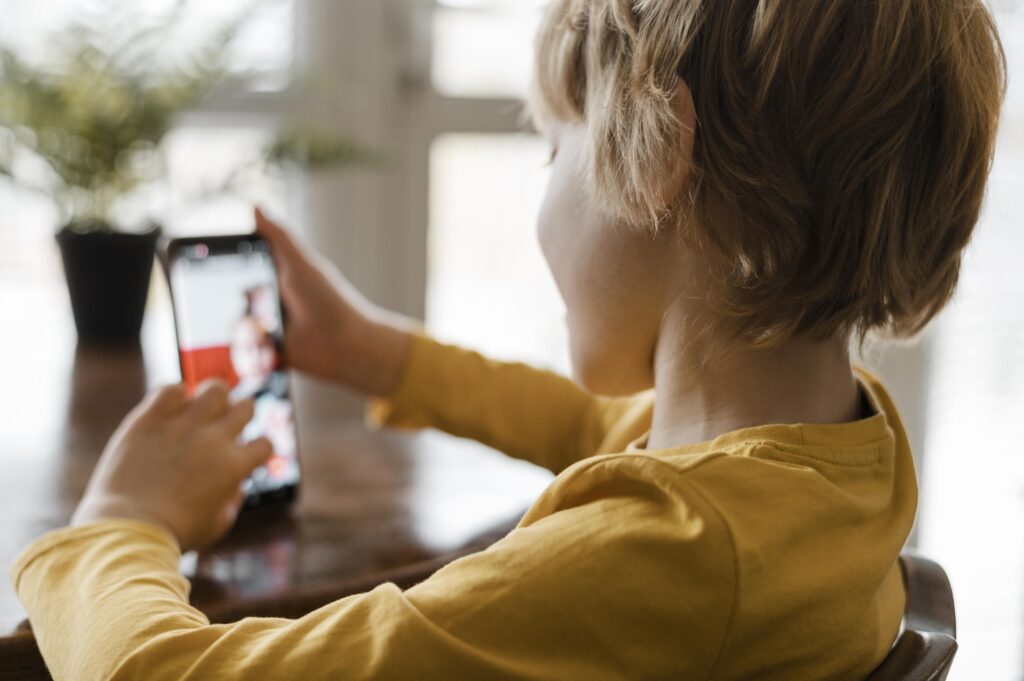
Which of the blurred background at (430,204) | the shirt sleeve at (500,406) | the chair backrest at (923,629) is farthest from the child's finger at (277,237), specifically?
the chair backrest at (923,629)

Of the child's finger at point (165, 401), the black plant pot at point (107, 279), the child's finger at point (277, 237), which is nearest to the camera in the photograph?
the child's finger at point (165, 401)

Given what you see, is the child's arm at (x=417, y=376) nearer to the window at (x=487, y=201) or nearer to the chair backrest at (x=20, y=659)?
the chair backrest at (x=20, y=659)

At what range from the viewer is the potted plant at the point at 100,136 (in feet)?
4.09

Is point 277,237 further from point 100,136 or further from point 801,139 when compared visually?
point 801,139

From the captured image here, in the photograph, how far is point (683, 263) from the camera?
2.19 feet

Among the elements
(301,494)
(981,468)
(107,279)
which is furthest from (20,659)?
(981,468)

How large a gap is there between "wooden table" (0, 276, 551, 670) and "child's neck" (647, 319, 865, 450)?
0.21m

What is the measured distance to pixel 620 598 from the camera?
1.72ft

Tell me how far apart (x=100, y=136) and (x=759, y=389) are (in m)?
0.90

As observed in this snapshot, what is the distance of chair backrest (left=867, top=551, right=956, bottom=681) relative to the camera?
55 cm

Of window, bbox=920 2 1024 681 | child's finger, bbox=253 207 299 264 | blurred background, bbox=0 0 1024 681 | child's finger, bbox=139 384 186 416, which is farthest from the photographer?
window, bbox=920 2 1024 681

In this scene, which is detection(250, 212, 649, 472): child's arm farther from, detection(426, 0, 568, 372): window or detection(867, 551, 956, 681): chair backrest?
detection(426, 0, 568, 372): window

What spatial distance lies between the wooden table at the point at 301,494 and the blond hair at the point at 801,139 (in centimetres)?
30

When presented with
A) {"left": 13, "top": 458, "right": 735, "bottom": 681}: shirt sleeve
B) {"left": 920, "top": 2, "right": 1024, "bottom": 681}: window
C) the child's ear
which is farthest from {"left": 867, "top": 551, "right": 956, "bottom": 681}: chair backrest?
{"left": 920, "top": 2, "right": 1024, "bottom": 681}: window
